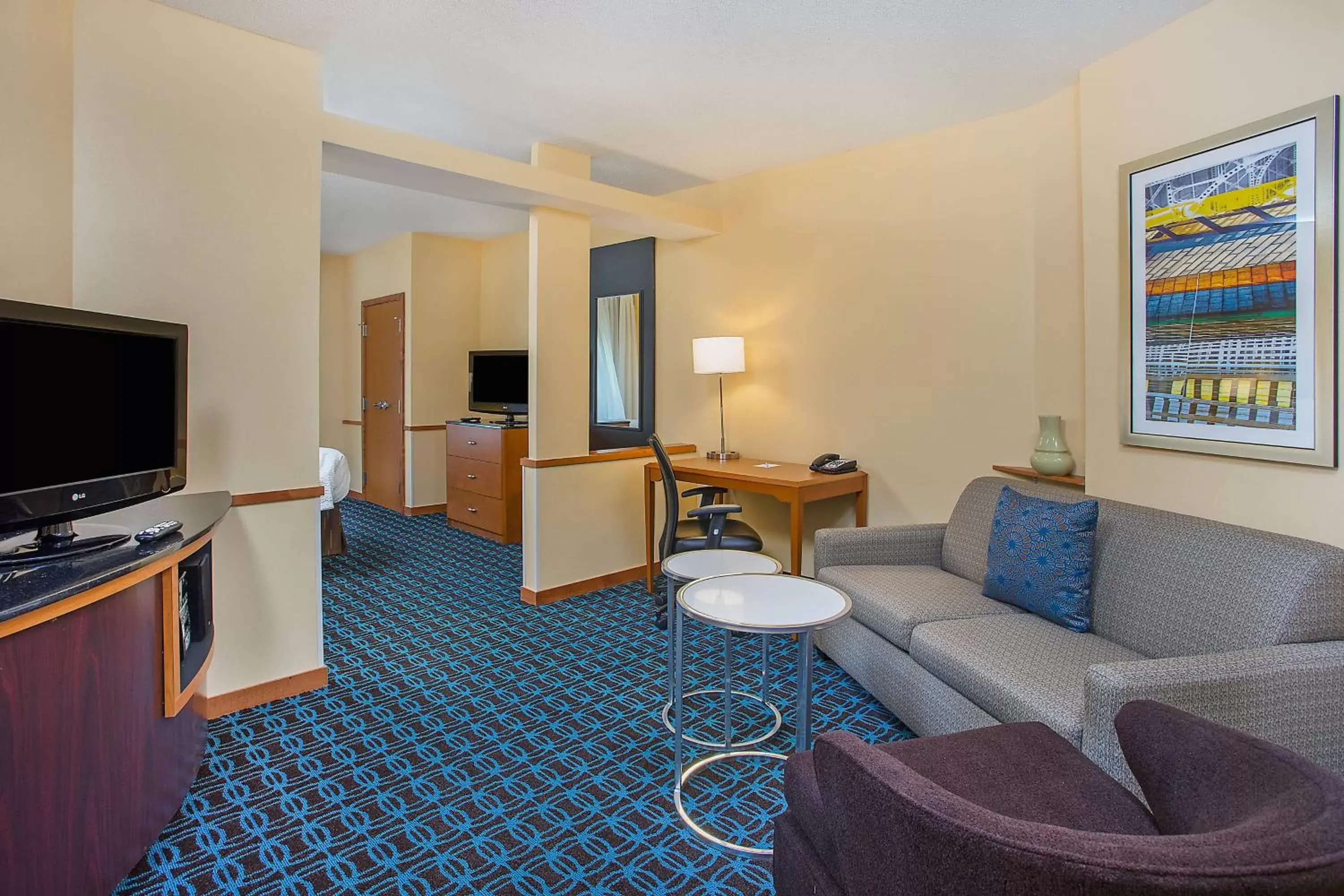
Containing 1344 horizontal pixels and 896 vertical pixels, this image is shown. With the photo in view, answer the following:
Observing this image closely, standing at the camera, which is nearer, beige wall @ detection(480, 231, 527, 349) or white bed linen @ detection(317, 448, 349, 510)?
white bed linen @ detection(317, 448, 349, 510)

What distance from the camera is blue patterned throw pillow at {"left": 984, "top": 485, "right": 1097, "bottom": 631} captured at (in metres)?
2.27

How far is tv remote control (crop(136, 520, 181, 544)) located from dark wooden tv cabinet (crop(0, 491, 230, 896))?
0.02m

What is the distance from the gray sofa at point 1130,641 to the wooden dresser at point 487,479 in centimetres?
311

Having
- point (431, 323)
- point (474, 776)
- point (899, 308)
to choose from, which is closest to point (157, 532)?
point (474, 776)

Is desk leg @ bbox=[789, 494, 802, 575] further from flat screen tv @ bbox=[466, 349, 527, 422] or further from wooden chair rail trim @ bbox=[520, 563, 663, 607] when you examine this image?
flat screen tv @ bbox=[466, 349, 527, 422]

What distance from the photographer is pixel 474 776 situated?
215 cm

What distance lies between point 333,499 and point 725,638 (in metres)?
3.24

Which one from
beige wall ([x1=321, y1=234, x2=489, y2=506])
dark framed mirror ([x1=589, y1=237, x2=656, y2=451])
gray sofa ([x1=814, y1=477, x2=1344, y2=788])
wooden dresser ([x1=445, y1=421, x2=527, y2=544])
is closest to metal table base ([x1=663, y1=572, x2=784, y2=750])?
gray sofa ([x1=814, y1=477, x2=1344, y2=788])

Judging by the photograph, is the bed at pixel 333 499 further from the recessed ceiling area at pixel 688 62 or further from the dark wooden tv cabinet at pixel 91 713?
the dark wooden tv cabinet at pixel 91 713

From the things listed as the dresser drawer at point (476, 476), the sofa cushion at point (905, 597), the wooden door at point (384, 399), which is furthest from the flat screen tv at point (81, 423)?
the wooden door at point (384, 399)

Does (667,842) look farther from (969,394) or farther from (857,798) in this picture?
(969,394)

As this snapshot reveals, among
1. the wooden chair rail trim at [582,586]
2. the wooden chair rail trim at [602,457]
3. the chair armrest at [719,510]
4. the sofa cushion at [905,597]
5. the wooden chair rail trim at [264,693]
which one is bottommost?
the wooden chair rail trim at [264,693]

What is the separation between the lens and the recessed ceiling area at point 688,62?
240cm

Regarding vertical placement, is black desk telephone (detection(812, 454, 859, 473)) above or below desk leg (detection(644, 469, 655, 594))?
above
